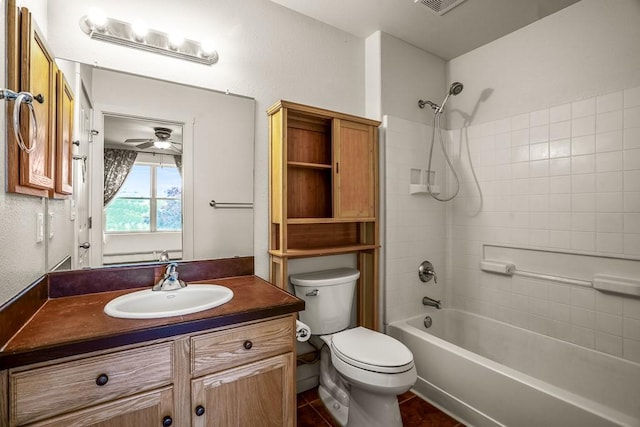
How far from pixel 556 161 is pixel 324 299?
69.3 inches

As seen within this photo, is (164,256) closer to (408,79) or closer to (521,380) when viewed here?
(521,380)

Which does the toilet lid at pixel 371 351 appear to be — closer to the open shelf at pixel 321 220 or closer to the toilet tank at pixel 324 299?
the toilet tank at pixel 324 299

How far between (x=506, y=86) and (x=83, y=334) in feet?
9.32

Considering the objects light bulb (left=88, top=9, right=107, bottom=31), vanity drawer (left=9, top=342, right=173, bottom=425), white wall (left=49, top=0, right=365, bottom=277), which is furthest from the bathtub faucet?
light bulb (left=88, top=9, right=107, bottom=31)

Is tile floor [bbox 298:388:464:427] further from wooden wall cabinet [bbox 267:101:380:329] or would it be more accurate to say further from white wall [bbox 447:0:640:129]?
white wall [bbox 447:0:640:129]

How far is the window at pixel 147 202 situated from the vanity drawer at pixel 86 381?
29.0 inches

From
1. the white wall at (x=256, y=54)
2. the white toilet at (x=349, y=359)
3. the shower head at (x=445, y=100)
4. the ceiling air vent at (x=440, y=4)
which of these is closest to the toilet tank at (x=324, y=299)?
the white toilet at (x=349, y=359)

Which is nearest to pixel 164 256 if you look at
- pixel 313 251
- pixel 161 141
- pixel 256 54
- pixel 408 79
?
pixel 161 141

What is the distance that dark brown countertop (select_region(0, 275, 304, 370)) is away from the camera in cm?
86

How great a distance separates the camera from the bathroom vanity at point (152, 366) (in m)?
0.87

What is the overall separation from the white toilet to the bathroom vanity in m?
0.37

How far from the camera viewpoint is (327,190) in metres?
2.15

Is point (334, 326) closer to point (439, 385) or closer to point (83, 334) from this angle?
point (439, 385)

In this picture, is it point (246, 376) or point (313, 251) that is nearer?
point (246, 376)
